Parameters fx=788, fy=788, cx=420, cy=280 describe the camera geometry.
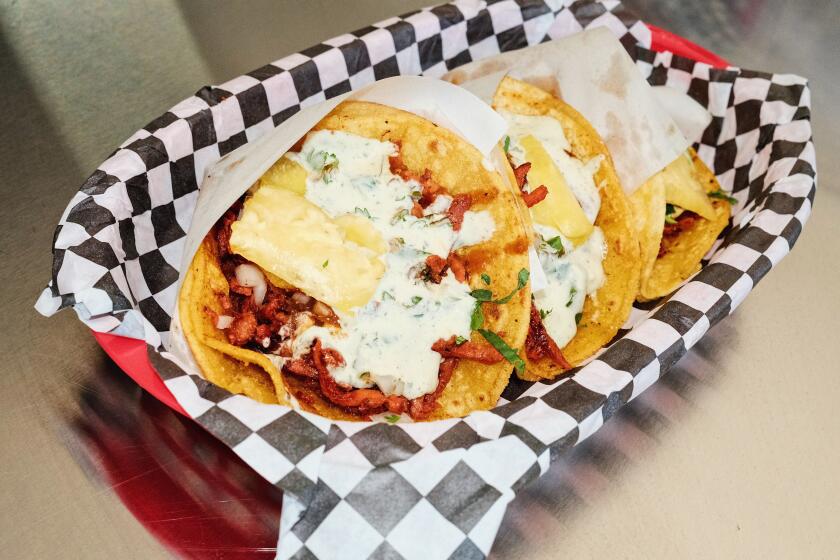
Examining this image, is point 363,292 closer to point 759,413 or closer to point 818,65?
point 759,413

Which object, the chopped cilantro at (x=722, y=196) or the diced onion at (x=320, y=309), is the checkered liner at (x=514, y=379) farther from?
the diced onion at (x=320, y=309)

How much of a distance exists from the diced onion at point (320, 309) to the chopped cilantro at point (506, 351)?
501 millimetres

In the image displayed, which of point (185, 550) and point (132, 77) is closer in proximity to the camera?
point (185, 550)

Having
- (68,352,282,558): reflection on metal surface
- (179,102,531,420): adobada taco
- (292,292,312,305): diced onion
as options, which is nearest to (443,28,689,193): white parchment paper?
(179,102,531,420): adobada taco

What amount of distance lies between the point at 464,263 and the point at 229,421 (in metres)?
0.97

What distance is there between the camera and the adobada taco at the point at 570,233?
Result: 2.62 metres

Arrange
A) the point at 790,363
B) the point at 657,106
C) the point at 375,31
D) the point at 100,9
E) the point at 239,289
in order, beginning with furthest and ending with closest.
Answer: the point at 100,9, the point at 375,31, the point at 657,106, the point at 790,363, the point at 239,289

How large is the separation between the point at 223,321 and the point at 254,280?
0.58 feet

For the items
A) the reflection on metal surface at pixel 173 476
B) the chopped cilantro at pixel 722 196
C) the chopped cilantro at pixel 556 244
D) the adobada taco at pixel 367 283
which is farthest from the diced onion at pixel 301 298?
the chopped cilantro at pixel 722 196

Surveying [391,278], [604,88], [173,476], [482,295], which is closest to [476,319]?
[482,295]

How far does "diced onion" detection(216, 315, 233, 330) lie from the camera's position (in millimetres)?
2395

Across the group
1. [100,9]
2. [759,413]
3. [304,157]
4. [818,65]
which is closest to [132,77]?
[100,9]

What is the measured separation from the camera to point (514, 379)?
8.59 feet

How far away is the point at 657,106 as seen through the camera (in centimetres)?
303
